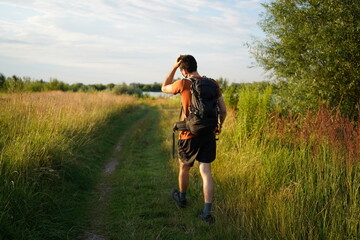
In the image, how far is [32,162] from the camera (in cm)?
515

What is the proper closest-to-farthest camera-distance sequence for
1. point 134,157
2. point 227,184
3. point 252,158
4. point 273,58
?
1. point 227,184
2. point 252,158
3. point 134,157
4. point 273,58

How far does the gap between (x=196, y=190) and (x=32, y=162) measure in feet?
9.73

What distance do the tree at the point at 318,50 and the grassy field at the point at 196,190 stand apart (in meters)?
3.12

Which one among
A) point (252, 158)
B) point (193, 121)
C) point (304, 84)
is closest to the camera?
point (193, 121)

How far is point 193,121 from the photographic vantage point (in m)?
4.24

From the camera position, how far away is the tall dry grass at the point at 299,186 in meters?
3.55

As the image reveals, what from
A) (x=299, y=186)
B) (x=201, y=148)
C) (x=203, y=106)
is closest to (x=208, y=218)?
(x=201, y=148)

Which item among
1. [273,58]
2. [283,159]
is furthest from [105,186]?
[273,58]

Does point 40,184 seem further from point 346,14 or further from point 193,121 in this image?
point 346,14

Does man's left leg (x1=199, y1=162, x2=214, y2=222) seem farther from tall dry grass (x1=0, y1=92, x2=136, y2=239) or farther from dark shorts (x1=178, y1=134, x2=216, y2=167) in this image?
tall dry grass (x1=0, y1=92, x2=136, y2=239)

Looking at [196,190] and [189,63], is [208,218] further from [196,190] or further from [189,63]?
[189,63]

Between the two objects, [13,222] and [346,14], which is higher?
[346,14]

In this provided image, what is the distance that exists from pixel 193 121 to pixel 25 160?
3.00 m

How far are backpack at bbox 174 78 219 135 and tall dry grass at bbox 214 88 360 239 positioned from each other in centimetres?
119
